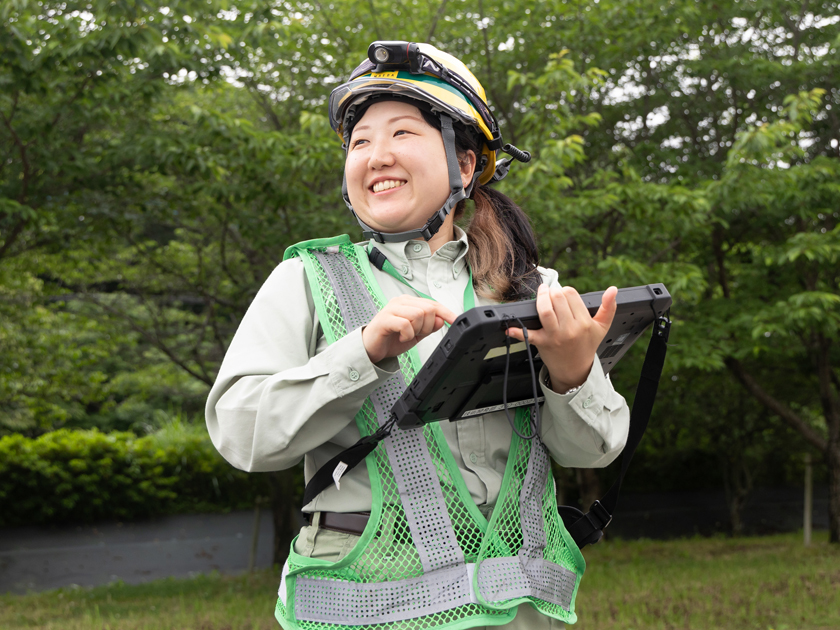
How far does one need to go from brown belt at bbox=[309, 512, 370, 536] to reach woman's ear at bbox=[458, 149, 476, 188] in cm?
85

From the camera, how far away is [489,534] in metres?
1.45

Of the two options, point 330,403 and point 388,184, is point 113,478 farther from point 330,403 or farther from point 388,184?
point 330,403

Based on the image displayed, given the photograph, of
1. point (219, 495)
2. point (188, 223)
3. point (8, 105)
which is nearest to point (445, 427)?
point (8, 105)

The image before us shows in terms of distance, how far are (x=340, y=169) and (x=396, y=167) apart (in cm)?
524

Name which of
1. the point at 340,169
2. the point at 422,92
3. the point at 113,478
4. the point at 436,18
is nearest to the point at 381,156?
the point at 422,92

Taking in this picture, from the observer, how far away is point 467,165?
75.5 inches

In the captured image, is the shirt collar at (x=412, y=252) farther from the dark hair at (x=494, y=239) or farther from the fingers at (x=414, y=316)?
the fingers at (x=414, y=316)

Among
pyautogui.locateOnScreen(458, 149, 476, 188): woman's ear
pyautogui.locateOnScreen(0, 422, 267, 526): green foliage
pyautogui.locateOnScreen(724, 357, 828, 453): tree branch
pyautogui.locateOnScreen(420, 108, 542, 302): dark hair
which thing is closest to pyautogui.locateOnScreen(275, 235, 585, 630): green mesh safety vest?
pyautogui.locateOnScreen(420, 108, 542, 302): dark hair

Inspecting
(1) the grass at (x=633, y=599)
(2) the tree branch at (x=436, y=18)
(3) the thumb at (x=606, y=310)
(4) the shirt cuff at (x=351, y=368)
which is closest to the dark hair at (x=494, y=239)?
(3) the thumb at (x=606, y=310)

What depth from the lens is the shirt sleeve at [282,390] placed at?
1364 mm

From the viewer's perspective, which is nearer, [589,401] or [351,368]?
[351,368]

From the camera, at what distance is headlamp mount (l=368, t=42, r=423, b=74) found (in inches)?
66.5

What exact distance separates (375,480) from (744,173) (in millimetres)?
6395

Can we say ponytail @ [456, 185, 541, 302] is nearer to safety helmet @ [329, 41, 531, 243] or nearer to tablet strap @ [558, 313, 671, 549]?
safety helmet @ [329, 41, 531, 243]
